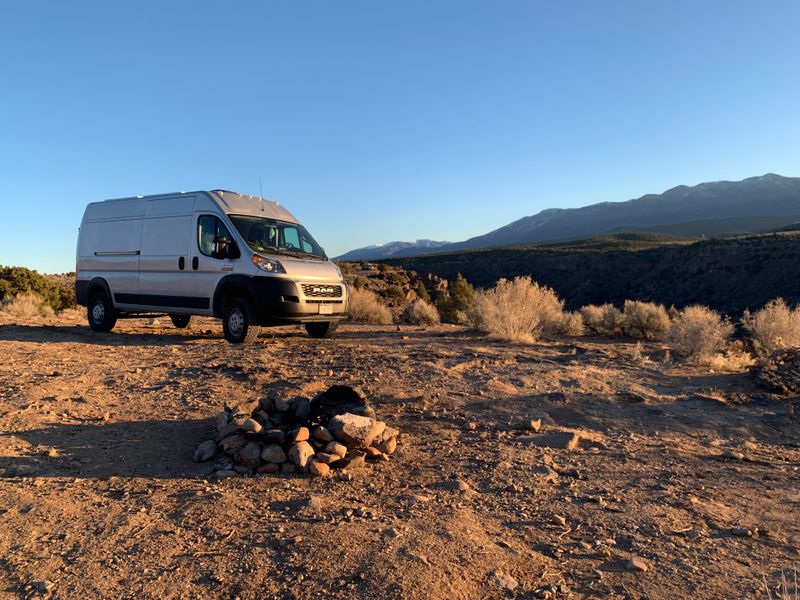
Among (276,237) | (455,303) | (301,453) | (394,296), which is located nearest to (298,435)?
(301,453)

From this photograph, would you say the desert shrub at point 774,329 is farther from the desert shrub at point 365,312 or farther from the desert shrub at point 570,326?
the desert shrub at point 365,312

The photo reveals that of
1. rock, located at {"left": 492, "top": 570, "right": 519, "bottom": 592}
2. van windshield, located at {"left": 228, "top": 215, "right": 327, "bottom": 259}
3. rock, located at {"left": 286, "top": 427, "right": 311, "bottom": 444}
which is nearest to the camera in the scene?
rock, located at {"left": 492, "top": 570, "right": 519, "bottom": 592}

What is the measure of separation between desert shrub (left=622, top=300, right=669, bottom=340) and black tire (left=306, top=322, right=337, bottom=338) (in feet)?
28.7

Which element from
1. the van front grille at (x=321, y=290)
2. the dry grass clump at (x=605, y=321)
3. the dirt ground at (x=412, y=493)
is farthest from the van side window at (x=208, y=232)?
the dry grass clump at (x=605, y=321)

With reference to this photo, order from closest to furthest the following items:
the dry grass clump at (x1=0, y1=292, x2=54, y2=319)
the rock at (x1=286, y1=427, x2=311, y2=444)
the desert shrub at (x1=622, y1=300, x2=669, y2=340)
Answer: the rock at (x1=286, y1=427, x2=311, y2=444) → the desert shrub at (x1=622, y1=300, x2=669, y2=340) → the dry grass clump at (x1=0, y1=292, x2=54, y2=319)

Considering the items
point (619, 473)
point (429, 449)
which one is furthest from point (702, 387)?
point (429, 449)

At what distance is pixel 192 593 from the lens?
2984mm

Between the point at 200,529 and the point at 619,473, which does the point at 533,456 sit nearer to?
the point at 619,473

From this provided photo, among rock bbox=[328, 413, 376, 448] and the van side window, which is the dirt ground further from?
the van side window

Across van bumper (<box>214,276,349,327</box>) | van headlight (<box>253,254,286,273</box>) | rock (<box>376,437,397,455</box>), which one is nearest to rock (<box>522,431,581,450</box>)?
rock (<box>376,437,397,455</box>)

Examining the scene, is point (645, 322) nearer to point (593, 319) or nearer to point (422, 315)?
point (593, 319)

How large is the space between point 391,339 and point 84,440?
690 centimetres

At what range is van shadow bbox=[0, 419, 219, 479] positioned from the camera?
461 centimetres

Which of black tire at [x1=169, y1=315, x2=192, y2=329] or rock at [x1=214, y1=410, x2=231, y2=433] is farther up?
black tire at [x1=169, y1=315, x2=192, y2=329]
